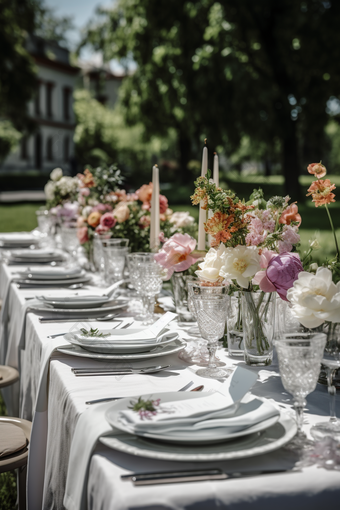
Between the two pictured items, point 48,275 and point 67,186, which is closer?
point 48,275

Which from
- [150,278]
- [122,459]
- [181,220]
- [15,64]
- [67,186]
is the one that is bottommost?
[122,459]

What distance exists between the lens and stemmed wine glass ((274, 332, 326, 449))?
1.19 meters

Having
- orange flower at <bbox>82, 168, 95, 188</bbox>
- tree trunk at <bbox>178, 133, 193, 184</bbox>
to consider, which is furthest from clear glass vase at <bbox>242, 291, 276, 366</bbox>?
tree trunk at <bbox>178, 133, 193, 184</bbox>

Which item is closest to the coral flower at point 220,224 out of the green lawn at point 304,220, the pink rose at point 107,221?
the pink rose at point 107,221

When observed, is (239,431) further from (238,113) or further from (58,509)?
(238,113)

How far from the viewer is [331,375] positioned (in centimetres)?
138

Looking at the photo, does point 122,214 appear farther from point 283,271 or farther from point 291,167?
point 291,167

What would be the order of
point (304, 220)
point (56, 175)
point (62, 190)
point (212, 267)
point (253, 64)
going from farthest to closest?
point (253, 64) → point (304, 220) → point (56, 175) → point (62, 190) → point (212, 267)

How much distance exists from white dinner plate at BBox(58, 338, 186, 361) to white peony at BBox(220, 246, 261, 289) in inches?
11.7

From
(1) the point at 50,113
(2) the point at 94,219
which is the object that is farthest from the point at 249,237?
(1) the point at 50,113

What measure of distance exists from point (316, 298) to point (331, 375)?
183 millimetres

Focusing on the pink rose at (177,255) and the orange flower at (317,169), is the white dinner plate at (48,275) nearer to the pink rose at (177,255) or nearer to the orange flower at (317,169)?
the pink rose at (177,255)

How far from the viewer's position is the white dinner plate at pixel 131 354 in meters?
1.69

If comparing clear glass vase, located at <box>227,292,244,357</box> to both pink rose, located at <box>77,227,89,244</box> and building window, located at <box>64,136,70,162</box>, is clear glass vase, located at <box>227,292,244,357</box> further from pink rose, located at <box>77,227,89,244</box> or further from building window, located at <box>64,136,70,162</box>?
building window, located at <box>64,136,70,162</box>
